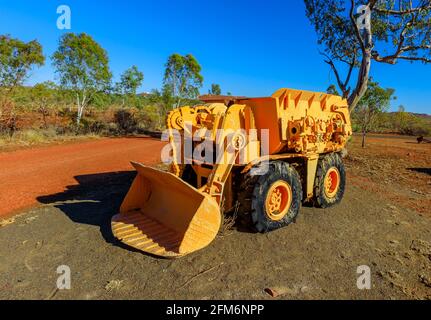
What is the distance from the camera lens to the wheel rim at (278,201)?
4460 millimetres

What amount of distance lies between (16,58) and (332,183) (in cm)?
1724

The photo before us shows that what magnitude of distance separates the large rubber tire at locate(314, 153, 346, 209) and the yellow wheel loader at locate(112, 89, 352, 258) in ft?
0.09

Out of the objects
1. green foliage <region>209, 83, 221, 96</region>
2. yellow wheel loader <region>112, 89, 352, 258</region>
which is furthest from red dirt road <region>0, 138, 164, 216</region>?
green foliage <region>209, 83, 221, 96</region>

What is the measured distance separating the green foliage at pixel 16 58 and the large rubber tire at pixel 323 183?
662 inches

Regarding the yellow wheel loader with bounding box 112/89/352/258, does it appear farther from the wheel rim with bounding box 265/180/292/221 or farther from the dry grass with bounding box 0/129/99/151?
the dry grass with bounding box 0/129/99/151

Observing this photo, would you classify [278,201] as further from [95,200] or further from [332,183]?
[95,200]

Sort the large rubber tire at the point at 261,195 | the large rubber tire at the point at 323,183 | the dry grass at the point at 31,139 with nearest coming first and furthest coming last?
the large rubber tire at the point at 261,195 < the large rubber tire at the point at 323,183 < the dry grass at the point at 31,139

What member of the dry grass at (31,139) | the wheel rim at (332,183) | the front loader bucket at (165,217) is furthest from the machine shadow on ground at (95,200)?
the dry grass at (31,139)

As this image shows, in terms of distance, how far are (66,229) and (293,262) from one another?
3.51 m

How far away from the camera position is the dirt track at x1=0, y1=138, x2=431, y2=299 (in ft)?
9.92

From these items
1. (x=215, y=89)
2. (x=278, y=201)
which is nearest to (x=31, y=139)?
(x=278, y=201)

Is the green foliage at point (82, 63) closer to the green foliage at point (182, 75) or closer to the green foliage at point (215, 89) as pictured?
the green foliage at point (182, 75)
